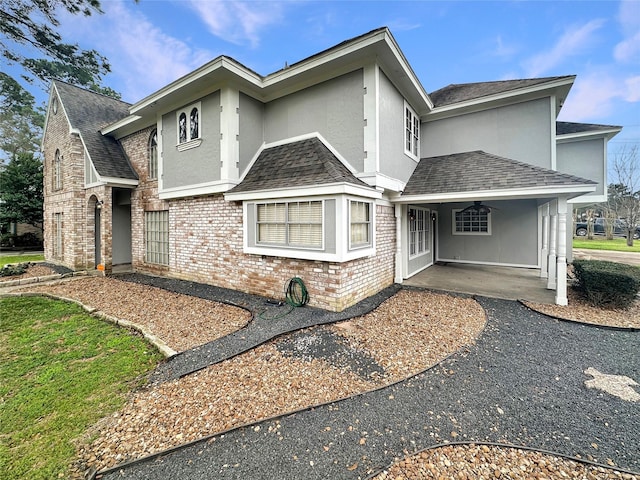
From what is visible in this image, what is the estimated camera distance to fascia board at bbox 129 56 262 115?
21.6 ft

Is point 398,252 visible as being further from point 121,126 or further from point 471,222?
A: point 121,126

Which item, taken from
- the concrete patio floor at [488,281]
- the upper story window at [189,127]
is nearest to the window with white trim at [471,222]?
the concrete patio floor at [488,281]

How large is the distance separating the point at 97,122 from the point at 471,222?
17.8 metres

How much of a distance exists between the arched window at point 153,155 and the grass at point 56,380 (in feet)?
20.0

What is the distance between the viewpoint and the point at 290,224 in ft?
20.3

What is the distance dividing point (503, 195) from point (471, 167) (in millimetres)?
1889

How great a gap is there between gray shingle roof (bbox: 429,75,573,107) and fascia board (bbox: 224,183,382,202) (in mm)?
6384

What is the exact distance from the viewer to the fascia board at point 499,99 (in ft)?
25.9

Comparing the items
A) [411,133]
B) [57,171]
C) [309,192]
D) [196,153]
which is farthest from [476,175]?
[57,171]

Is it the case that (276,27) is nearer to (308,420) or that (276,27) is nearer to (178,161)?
(178,161)

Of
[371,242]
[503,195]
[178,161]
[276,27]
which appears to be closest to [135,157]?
[178,161]

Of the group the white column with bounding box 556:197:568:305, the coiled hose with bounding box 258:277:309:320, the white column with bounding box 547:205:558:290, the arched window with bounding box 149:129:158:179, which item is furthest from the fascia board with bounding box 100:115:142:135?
the white column with bounding box 547:205:558:290

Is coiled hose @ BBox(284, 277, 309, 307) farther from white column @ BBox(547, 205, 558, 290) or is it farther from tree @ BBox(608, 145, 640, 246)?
tree @ BBox(608, 145, 640, 246)

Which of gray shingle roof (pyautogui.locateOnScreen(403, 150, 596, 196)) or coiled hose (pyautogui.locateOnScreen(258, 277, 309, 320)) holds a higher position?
gray shingle roof (pyautogui.locateOnScreen(403, 150, 596, 196))
